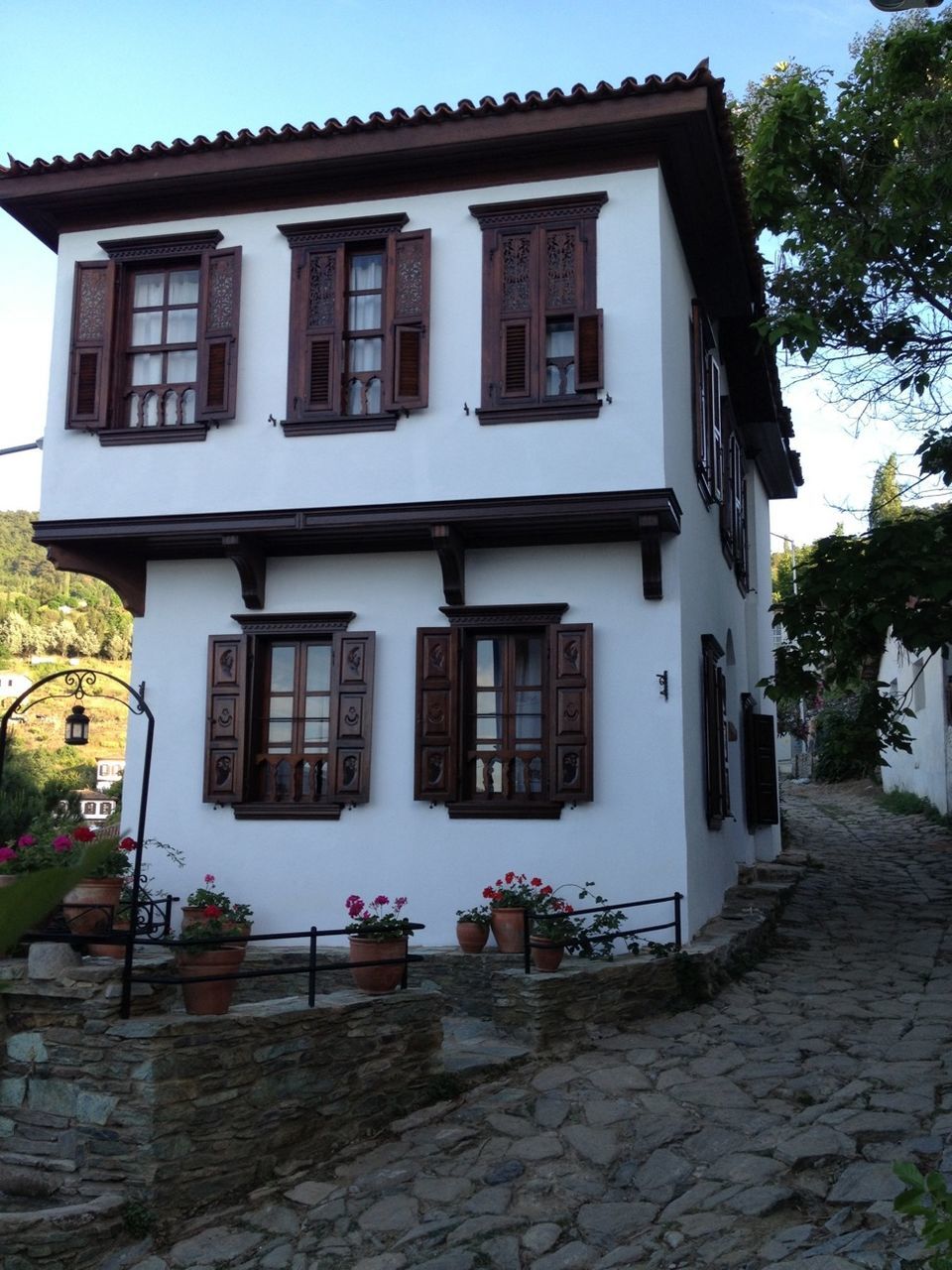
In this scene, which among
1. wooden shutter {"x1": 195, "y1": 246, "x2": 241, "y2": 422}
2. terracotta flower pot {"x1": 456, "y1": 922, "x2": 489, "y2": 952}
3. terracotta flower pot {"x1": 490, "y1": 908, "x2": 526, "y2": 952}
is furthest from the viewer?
wooden shutter {"x1": 195, "y1": 246, "x2": 241, "y2": 422}

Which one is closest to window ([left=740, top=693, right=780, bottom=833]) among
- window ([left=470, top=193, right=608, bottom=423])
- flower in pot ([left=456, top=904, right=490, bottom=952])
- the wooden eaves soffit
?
the wooden eaves soffit

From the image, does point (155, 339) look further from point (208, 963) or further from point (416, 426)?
point (208, 963)

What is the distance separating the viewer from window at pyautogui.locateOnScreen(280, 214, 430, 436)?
32.6ft

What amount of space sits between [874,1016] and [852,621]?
4.10 meters

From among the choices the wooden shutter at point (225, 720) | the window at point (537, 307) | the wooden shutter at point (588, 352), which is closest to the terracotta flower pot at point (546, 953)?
the wooden shutter at point (225, 720)

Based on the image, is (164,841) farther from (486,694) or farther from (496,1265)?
(496,1265)

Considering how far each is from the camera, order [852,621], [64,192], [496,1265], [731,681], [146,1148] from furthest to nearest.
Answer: [731,681]
[852,621]
[64,192]
[146,1148]
[496,1265]

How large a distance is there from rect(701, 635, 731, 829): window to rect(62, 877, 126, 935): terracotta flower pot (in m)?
4.90

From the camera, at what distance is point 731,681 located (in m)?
14.0

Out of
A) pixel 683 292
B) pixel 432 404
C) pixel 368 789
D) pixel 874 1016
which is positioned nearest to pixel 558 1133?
pixel 874 1016

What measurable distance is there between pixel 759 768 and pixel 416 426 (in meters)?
7.25

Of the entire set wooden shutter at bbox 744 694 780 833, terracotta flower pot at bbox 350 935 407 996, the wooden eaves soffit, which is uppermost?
the wooden eaves soffit

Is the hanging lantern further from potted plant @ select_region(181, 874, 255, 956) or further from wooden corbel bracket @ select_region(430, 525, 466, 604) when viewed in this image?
wooden corbel bracket @ select_region(430, 525, 466, 604)

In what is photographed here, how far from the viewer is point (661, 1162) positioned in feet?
20.8
